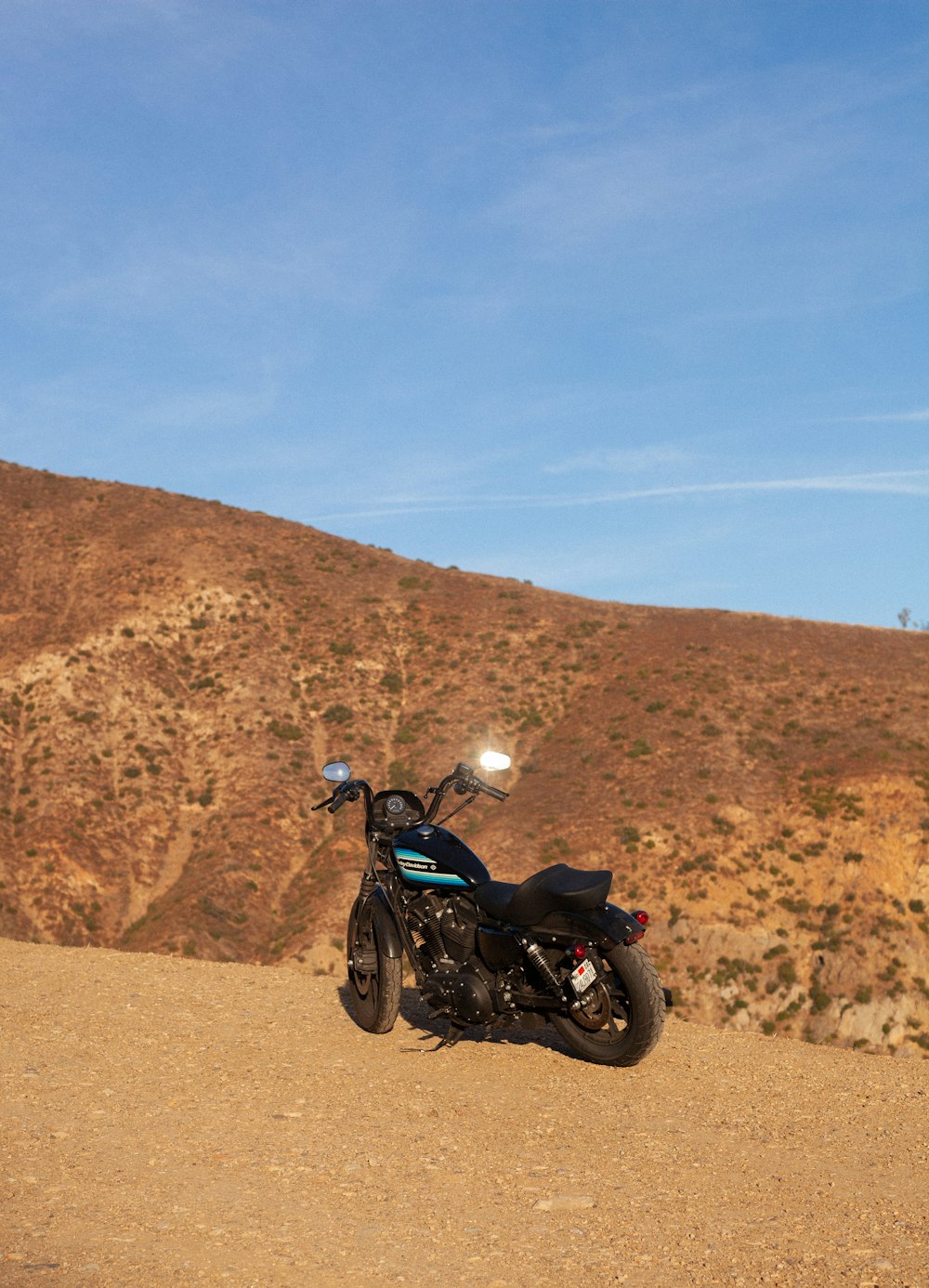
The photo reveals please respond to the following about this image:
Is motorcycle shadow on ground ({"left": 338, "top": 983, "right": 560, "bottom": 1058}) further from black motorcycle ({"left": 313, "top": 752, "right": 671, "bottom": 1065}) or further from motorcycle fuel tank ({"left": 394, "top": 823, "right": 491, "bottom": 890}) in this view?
motorcycle fuel tank ({"left": 394, "top": 823, "right": 491, "bottom": 890})

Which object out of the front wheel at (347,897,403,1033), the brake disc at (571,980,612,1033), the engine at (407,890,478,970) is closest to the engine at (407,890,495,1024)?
the engine at (407,890,478,970)

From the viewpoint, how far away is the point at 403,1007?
497 inches

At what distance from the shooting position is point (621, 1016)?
9992mm

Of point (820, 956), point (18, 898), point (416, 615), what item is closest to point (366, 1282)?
point (820, 956)

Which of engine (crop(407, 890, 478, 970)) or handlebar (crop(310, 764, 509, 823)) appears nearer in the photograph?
engine (crop(407, 890, 478, 970))

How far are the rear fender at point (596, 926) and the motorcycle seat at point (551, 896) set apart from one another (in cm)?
7

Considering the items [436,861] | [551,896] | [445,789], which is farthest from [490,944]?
[445,789]

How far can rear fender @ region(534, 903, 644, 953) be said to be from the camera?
9.45 m

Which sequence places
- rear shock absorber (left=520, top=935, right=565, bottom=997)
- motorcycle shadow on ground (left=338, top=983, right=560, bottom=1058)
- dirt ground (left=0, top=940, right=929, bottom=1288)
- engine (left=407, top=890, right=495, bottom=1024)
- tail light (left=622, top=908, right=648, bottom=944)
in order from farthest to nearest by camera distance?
motorcycle shadow on ground (left=338, top=983, right=560, bottom=1058) → engine (left=407, top=890, right=495, bottom=1024) → rear shock absorber (left=520, top=935, right=565, bottom=997) → tail light (left=622, top=908, right=648, bottom=944) → dirt ground (left=0, top=940, right=929, bottom=1288)

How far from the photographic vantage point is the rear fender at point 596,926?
945 cm

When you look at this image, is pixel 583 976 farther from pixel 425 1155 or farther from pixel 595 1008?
pixel 425 1155

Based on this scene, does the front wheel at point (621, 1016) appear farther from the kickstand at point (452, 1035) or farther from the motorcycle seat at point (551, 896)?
the kickstand at point (452, 1035)

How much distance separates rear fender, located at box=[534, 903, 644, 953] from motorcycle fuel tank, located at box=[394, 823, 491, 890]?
3.20 ft

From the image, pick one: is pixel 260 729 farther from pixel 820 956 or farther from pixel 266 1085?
pixel 266 1085
